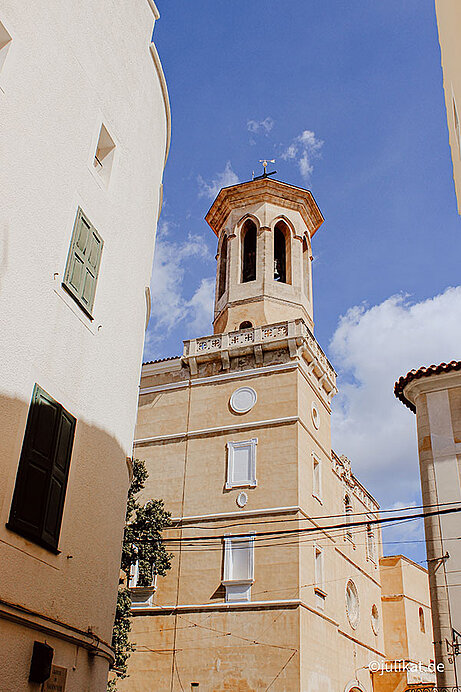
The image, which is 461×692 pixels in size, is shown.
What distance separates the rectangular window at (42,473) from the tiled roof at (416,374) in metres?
12.9

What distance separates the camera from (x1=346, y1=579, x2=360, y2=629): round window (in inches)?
1122

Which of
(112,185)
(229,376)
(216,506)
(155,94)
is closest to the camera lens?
(112,185)

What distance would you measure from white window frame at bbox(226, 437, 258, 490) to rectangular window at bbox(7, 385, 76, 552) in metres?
17.3

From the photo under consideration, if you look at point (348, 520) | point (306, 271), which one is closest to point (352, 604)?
point (348, 520)

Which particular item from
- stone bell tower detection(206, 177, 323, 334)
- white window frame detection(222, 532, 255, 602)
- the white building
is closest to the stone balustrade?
stone bell tower detection(206, 177, 323, 334)

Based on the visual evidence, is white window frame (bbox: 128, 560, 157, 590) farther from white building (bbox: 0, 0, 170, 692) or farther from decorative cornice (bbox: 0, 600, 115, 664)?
decorative cornice (bbox: 0, 600, 115, 664)

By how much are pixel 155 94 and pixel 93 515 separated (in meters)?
7.51

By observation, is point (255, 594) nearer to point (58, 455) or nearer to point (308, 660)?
point (308, 660)

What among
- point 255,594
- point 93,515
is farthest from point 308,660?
point 93,515

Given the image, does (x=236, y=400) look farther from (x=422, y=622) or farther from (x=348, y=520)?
(x=422, y=622)

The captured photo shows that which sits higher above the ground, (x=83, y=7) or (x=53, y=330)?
(x=83, y=7)

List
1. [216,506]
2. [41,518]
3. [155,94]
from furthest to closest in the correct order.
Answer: [216,506] → [155,94] → [41,518]

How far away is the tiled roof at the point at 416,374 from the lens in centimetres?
1833

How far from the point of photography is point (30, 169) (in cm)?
764
